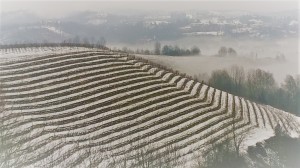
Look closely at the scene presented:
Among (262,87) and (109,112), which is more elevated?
(109,112)

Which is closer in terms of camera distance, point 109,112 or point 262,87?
point 109,112

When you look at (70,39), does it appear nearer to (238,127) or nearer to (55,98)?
(55,98)

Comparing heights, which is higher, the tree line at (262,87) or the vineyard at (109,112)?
the vineyard at (109,112)

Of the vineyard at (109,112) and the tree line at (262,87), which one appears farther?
the tree line at (262,87)
